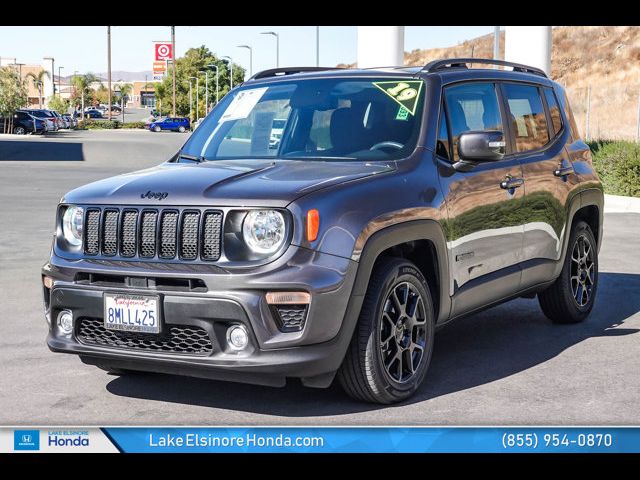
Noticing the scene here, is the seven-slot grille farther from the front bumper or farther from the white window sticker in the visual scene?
the white window sticker

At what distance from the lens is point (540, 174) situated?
7160 mm

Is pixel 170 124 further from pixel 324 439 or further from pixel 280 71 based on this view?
pixel 324 439

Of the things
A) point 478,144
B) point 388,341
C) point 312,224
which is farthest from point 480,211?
point 312,224

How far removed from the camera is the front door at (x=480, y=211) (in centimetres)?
611

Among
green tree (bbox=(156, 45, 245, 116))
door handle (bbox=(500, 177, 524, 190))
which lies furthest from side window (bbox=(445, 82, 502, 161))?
green tree (bbox=(156, 45, 245, 116))

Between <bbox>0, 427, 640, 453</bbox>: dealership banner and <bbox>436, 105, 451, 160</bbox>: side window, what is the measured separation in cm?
175

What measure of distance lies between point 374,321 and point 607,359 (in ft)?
7.24

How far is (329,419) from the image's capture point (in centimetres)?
537

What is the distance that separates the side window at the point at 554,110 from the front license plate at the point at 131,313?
376 cm

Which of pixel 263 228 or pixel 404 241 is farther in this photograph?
pixel 404 241

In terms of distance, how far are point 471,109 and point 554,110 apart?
142 centimetres

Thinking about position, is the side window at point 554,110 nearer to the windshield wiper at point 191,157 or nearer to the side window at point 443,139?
the side window at point 443,139

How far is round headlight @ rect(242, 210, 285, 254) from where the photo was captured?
5.08 metres

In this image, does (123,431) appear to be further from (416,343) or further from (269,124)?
(269,124)
